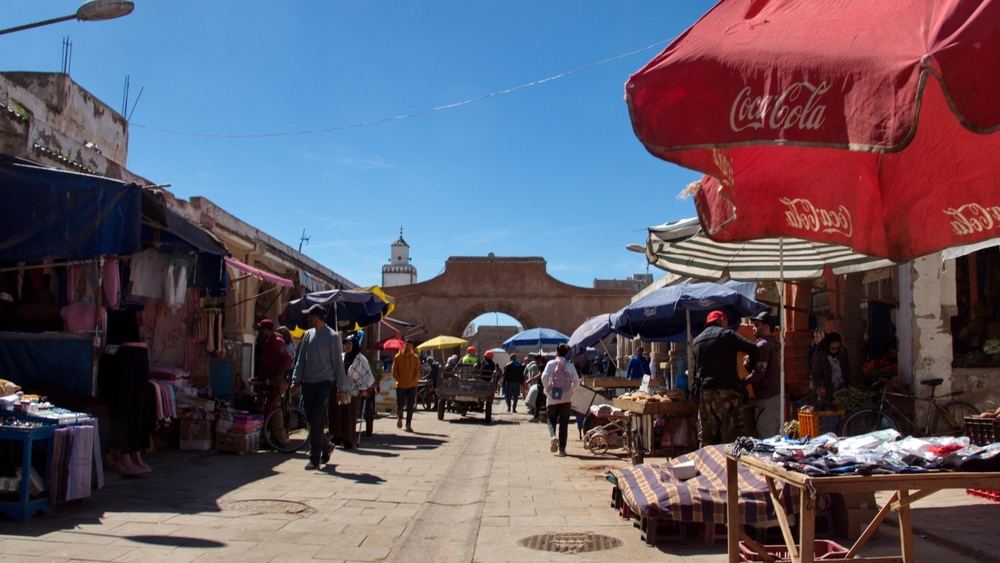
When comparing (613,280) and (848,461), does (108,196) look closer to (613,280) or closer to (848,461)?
(848,461)

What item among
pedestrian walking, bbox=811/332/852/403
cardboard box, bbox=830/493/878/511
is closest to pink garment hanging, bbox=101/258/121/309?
cardboard box, bbox=830/493/878/511

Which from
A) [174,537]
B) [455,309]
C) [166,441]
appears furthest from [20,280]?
[455,309]

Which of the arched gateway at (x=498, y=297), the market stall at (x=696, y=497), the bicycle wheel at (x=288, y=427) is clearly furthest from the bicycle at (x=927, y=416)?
the arched gateway at (x=498, y=297)

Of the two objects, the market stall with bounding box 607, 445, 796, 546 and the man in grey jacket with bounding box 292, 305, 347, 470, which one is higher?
the man in grey jacket with bounding box 292, 305, 347, 470

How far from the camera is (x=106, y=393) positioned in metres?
7.27

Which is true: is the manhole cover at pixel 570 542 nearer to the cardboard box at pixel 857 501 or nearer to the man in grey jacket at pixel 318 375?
the cardboard box at pixel 857 501

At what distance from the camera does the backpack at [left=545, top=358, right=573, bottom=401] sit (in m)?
11.0

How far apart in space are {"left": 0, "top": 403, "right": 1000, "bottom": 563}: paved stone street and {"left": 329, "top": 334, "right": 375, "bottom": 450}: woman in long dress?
1069 millimetres

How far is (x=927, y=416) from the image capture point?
377 inches

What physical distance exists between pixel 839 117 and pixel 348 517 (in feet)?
14.4

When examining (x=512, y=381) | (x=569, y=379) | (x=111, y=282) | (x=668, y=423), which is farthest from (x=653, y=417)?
(x=512, y=381)

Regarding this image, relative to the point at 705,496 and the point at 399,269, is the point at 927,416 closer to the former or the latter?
the point at 705,496

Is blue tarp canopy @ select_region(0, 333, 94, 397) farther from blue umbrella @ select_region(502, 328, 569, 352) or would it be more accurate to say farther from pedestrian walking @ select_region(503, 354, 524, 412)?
blue umbrella @ select_region(502, 328, 569, 352)

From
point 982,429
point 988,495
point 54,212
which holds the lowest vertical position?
point 988,495
